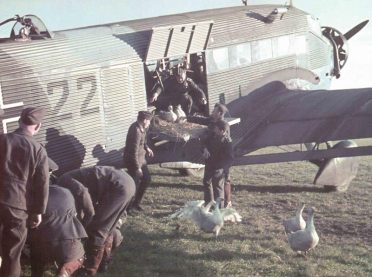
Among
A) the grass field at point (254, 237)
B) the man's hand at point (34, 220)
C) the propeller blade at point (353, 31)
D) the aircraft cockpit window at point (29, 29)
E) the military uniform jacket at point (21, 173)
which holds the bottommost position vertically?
the grass field at point (254, 237)

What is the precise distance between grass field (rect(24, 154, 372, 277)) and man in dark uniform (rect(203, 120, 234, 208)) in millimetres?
600

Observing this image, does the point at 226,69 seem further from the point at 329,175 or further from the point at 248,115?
the point at 329,175

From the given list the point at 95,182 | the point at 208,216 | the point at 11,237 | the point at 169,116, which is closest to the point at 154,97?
the point at 169,116

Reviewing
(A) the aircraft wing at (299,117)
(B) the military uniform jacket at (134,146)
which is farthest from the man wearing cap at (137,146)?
(A) the aircraft wing at (299,117)

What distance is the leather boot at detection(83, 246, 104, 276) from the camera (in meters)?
6.14

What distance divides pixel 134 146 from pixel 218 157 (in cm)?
131

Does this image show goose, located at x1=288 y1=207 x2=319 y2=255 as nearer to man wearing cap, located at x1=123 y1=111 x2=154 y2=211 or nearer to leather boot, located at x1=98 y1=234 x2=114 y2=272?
leather boot, located at x1=98 y1=234 x2=114 y2=272

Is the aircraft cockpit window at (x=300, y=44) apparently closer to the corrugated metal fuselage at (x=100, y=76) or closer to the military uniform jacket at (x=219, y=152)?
the corrugated metal fuselage at (x=100, y=76)

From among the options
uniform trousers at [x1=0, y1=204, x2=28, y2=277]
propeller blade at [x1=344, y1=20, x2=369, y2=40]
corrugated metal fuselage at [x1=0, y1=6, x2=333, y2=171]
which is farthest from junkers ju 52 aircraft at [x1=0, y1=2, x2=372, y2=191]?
uniform trousers at [x1=0, y1=204, x2=28, y2=277]

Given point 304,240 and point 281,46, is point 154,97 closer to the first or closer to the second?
point 281,46

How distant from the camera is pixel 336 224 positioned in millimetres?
8227

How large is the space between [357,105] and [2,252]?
6480 millimetres

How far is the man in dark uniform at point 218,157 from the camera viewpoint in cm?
880

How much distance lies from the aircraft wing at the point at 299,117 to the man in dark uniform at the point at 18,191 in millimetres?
4928
